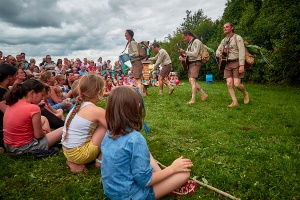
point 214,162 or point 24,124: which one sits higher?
point 24,124

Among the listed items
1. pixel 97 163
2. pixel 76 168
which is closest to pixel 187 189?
pixel 97 163

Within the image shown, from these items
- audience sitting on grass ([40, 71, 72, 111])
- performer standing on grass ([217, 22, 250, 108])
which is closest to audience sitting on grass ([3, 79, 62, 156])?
audience sitting on grass ([40, 71, 72, 111])

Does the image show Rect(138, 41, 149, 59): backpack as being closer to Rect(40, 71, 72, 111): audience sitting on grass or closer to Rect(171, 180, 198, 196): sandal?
Rect(40, 71, 72, 111): audience sitting on grass

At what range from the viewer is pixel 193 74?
26.7ft

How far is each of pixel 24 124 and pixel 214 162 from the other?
303cm

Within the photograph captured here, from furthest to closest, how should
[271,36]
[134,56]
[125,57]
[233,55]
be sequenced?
[271,36] → [125,57] → [134,56] → [233,55]

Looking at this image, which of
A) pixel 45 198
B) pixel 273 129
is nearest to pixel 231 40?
pixel 273 129

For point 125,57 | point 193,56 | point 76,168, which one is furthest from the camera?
point 125,57

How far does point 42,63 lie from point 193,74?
9216 mm

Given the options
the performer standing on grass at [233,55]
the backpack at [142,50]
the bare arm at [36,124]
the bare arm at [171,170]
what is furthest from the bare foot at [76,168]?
the backpack at [142,50]

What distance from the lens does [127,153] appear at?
7.07ft

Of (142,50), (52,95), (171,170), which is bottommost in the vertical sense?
(171,170)

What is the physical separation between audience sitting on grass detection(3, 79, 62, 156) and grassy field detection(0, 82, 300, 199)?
22 cm

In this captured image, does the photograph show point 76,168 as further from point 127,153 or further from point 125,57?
point 125,57
